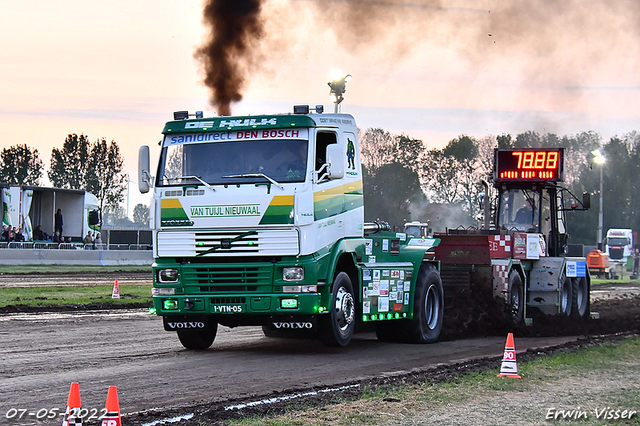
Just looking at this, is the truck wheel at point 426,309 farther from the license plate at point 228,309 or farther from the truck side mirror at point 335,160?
the license plate at point 228,309

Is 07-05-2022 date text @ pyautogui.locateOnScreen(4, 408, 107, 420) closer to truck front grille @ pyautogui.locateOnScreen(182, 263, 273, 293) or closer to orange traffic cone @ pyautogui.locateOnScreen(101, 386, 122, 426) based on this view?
orange traffic cone @ pyautogui.locateOnScreen(101, 386, 122, 426)

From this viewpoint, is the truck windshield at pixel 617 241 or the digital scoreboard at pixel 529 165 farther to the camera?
the truck windshield at pixel 617 241

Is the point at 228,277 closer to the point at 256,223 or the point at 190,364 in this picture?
the point at 256,223

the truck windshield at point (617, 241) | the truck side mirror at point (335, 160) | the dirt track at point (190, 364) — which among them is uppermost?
the truck side mirror at point (335, 160)

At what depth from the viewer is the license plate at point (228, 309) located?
1198 centimetres

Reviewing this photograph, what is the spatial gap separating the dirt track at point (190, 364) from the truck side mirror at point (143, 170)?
2402 millimetres

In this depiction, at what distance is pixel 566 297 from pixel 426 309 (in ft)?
23.1

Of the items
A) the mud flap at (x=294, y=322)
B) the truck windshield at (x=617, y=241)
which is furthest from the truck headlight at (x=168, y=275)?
the truck windshield at (x=617, y=241)

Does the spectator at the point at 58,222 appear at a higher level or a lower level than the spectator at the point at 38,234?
higher

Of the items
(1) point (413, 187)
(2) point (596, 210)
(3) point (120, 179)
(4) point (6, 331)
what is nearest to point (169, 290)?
(4) point (6, 331)

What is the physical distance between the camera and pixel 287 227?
11.7 m

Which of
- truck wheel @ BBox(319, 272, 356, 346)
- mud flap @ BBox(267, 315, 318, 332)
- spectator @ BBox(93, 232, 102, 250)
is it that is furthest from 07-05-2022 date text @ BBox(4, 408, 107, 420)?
spectator @ BBox(93, 232, 102, 250)

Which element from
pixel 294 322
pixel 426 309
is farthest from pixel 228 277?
pixel 426 309

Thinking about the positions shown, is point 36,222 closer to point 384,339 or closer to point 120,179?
point 384,339
